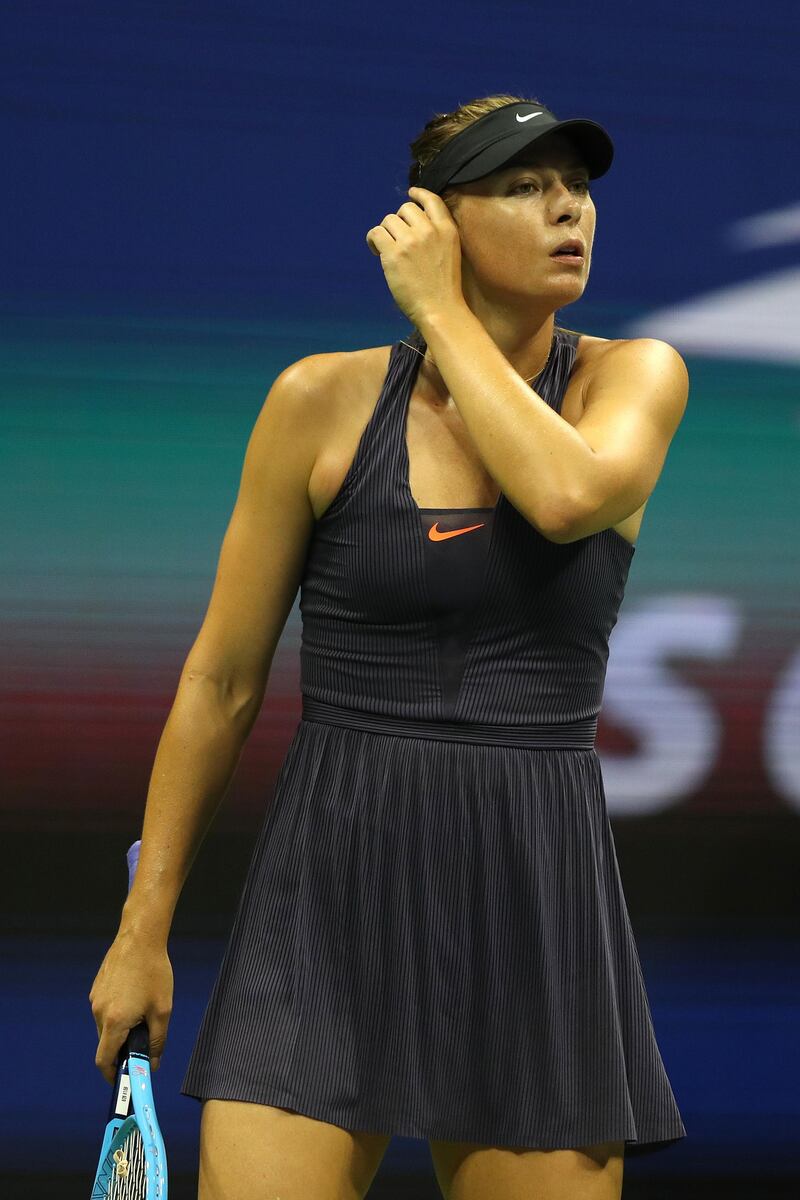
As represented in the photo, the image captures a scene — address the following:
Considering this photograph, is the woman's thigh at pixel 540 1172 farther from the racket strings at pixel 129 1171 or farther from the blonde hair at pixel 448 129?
the blonde hair at pixel 448 129

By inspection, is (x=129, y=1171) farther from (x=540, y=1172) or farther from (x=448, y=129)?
(x=448, y=129)

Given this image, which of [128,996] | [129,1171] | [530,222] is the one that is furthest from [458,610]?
[129,1171]

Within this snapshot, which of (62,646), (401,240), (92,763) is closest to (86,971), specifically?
(92,763)

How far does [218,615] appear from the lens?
1.93m

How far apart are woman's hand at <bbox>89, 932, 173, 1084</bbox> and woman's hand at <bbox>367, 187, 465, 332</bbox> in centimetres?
80

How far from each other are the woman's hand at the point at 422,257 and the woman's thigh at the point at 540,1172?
0.94 metres

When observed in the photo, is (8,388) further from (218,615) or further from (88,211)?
(218,615)

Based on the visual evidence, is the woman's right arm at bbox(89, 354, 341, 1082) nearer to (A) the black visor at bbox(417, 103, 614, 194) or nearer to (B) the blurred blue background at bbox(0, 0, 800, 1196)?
(A) the black visor at bbox(417, 103, 614, 194)

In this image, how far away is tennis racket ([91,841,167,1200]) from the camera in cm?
167

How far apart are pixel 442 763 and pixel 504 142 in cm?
73

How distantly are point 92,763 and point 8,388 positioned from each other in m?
0.72

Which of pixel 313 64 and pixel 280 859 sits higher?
pixel 313 64

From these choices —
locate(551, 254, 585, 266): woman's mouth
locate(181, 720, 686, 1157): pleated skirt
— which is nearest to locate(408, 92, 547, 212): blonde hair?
locate(551, 254, 585, 266): woman's mouth

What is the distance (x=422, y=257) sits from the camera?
1.86 meters
